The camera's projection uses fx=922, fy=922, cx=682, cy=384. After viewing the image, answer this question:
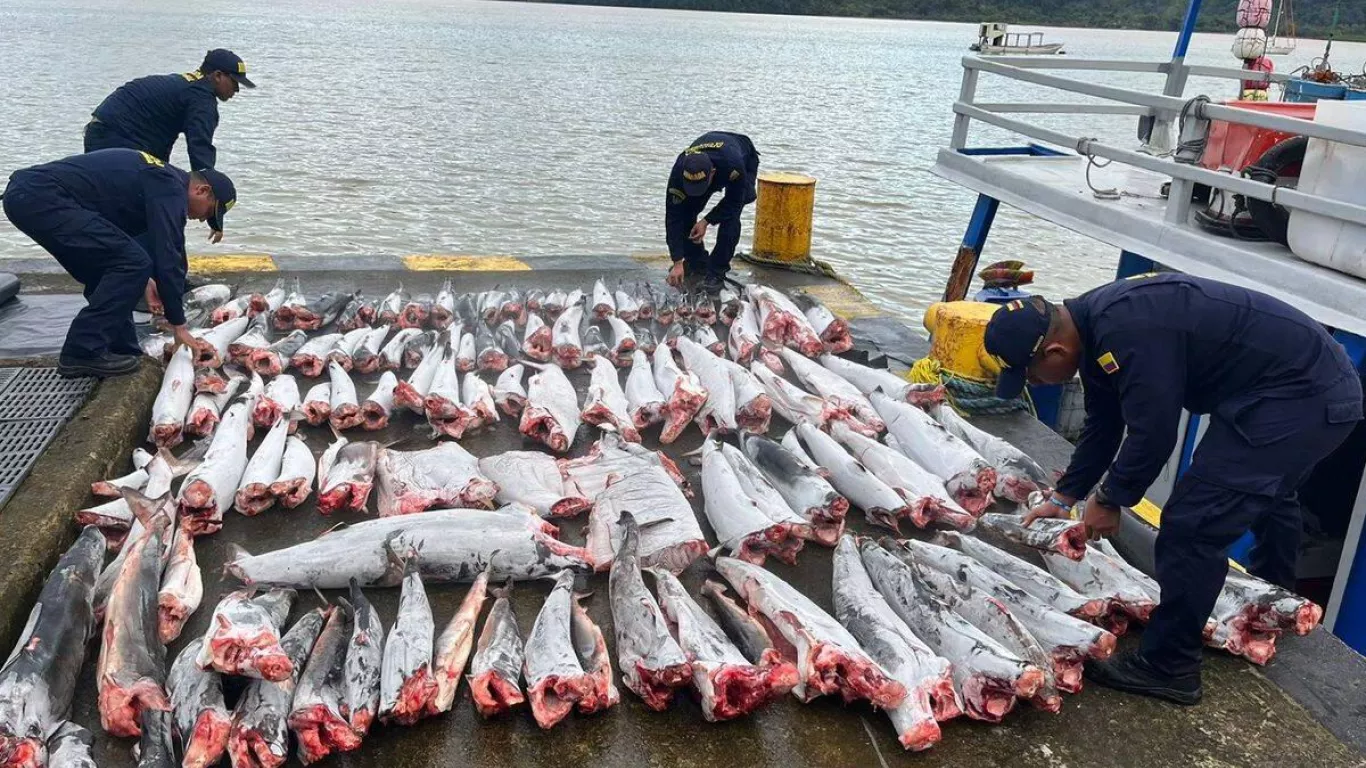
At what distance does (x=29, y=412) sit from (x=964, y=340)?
20.4 feet

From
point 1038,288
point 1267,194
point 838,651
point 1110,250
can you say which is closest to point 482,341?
point 838,651

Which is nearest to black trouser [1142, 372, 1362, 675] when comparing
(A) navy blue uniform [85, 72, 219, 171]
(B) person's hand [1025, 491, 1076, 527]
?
(B) person's hand [1025, 491, 1076, 527]

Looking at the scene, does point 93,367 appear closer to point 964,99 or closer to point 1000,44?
point 964,99

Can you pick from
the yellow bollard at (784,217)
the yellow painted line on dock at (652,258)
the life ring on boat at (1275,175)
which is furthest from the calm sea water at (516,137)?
the life ring on boat at (1275,175)

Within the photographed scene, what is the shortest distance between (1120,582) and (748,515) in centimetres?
189

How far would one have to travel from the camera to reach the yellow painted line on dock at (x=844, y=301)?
9.38 meters

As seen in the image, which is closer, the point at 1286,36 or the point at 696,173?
the point at 696,173

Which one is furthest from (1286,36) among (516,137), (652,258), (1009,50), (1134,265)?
(516,137)

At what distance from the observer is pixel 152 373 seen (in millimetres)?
6355

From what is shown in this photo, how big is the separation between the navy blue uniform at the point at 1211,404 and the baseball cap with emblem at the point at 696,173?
16.5ft

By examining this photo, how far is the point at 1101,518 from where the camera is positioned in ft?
14.1

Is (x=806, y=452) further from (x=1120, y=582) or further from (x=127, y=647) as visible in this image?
(x=127, y=647)

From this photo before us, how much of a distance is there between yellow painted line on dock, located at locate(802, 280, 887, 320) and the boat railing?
1.85 m

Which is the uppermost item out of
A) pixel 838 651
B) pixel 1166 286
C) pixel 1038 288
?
pixel 1166 286
